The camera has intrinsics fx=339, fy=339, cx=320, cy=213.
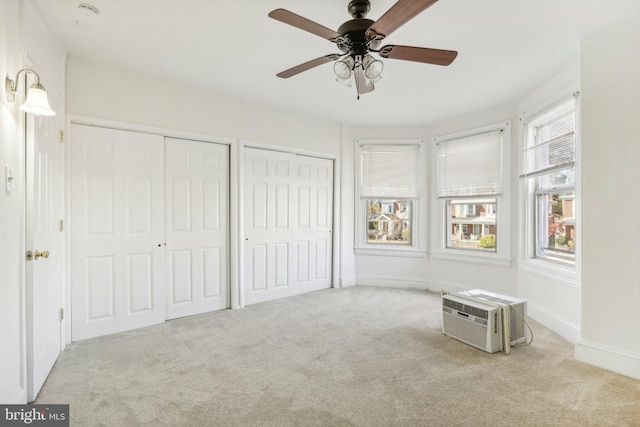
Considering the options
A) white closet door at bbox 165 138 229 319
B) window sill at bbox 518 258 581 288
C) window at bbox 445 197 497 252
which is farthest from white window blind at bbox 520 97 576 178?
white closet door at bbox 165 138 229 319

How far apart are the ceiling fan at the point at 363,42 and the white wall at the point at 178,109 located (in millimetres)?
1847

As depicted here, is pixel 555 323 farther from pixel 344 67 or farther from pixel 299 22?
pixel 299 22

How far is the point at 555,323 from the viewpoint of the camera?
11.0ft

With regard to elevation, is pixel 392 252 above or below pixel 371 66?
below

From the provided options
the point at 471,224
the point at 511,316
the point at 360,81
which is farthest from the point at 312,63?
the point at 471,224

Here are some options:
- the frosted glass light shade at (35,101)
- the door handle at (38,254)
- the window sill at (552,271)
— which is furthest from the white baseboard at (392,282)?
the frosted glass light shade at (35,101)

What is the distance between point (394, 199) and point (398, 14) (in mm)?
3714

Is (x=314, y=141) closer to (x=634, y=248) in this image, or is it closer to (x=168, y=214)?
A: (x=168, y=214)

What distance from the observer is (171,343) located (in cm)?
304

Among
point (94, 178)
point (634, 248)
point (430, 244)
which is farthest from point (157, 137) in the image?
point (634, 248)

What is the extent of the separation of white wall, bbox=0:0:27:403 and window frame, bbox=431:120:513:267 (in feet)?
15.1

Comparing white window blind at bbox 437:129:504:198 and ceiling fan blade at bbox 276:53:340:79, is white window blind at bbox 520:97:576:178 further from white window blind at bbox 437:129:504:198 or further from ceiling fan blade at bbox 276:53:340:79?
ceiling fan blade at bbox 276:53:340:79

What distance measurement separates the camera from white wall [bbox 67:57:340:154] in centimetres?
312

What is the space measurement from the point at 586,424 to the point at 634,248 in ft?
4.28
